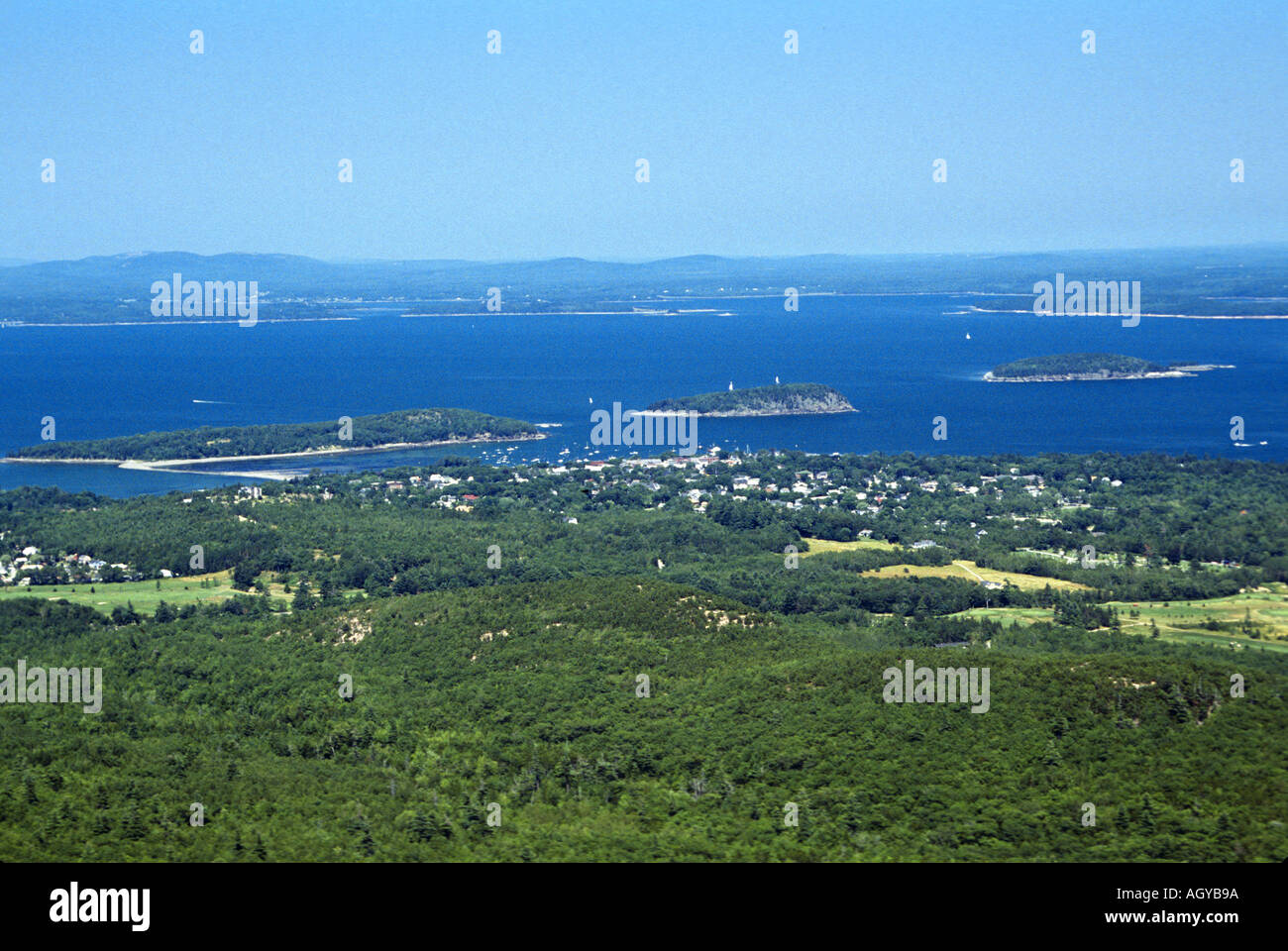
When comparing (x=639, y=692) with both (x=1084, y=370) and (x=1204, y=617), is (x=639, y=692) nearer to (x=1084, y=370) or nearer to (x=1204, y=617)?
(x=1204, y=617)

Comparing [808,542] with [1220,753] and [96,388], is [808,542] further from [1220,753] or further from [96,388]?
[96,388]

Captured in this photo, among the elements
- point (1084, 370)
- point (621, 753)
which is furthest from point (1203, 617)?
point (1084, 370)

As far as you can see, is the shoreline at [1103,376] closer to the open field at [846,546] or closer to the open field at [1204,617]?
the open field at [846,546]

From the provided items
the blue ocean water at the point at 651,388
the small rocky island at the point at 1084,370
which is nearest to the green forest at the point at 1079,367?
the small rocky island at the point at 1084,370

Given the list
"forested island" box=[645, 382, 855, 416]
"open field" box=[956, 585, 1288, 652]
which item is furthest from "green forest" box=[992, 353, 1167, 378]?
"open field" box=[956, 585, 1288, 652]

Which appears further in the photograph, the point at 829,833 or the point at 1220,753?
the point at 1220,753

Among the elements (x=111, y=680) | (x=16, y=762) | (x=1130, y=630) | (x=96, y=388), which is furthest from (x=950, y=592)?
(x=96, y=388)
